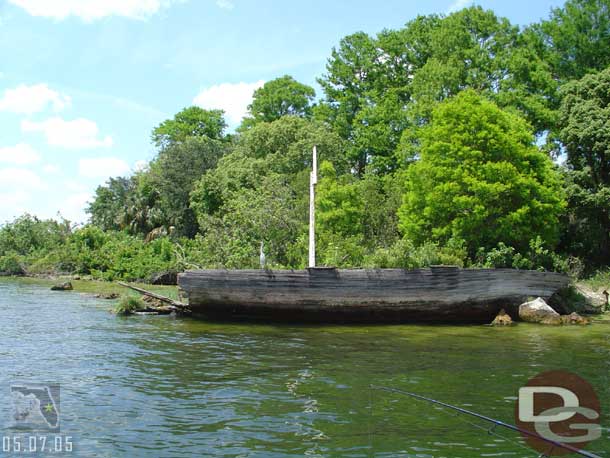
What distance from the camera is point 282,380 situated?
9758mm

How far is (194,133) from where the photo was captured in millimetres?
54312

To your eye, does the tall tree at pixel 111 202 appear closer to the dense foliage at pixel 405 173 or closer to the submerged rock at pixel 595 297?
the dense foliage at pixel 405 173

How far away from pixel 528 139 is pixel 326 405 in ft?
57.4

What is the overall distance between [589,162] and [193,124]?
37615 mm

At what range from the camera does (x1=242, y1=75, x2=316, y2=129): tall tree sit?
4684 cm

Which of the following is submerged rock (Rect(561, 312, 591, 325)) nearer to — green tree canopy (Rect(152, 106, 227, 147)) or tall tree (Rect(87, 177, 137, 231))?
tall tree (Rect(87, 177, 137, 231))

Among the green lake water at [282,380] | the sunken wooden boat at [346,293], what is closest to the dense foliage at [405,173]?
the sunken wooden boat at [346,293]

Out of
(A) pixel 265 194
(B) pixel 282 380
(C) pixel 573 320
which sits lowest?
(B) pixel 282 380

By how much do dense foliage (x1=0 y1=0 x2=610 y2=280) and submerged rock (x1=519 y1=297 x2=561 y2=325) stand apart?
7.29 ft

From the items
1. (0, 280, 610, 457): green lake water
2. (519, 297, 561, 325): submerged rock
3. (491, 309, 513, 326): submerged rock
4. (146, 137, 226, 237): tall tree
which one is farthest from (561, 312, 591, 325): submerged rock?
(146, 137, 226, 237): tall tree

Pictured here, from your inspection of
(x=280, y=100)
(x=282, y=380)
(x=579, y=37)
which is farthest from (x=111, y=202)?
(x=282, y=380)

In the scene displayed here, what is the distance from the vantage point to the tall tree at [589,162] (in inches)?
987

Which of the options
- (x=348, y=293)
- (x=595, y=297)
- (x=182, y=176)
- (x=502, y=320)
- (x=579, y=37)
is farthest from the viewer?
(x=182, y=176)

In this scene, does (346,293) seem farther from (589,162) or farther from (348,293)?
(589,162)
